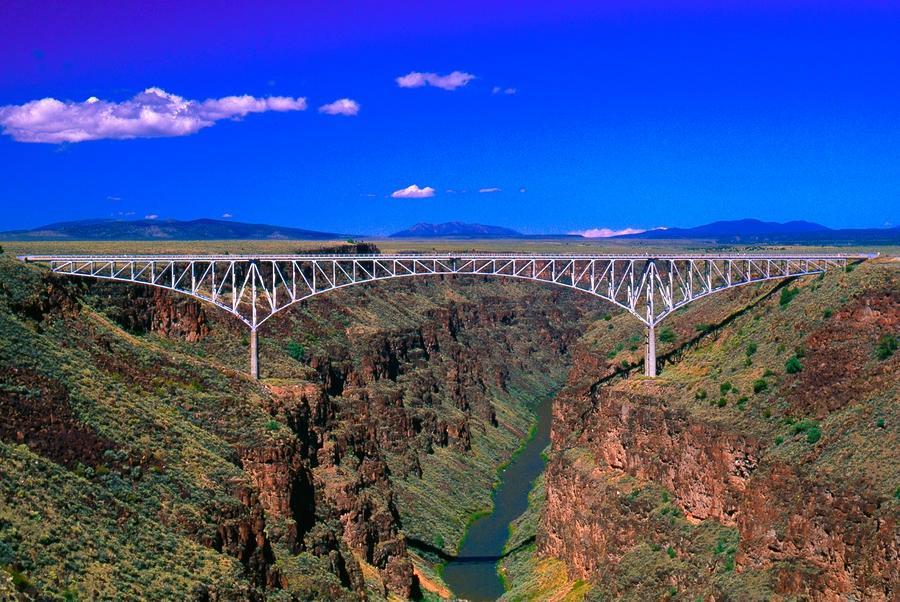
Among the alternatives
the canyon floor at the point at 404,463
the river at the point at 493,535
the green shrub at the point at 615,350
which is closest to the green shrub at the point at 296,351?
the canyon floor at the point at 404,463

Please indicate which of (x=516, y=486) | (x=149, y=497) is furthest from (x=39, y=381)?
(x=516, y=486)

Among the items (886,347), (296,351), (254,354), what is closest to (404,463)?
(296,351)

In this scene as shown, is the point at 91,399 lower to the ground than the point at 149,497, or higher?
higher

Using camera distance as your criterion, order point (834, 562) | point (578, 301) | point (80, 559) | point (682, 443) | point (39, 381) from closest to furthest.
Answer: point (80, 559) → point (834, 562) → point (39, 381) → point (682, 443) → point (578, 301)

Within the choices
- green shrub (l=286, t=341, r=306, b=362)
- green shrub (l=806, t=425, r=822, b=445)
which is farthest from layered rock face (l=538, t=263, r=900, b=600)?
green shrub (l=286, t=341, r=306, b=362)

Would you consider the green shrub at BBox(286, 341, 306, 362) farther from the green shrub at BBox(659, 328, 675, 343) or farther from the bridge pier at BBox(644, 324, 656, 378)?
the bridge pier at BBox(644, 324, 656, 378)

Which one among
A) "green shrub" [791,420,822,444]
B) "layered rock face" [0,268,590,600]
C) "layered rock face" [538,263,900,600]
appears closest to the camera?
"layered rock face" [538,263,900,600]

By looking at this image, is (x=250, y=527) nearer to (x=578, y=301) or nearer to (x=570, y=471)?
(x=570, y=471)
